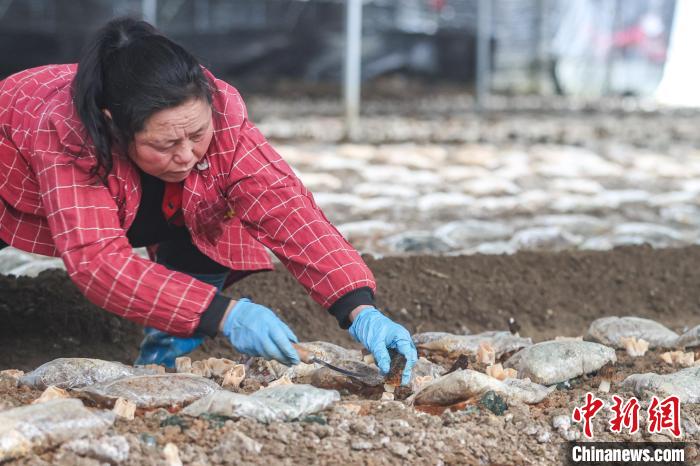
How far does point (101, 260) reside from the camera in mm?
2172

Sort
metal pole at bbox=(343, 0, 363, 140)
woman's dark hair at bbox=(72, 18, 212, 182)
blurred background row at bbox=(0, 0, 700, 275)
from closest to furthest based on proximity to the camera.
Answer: woman's dark hair at bbox=(72, 18, 212, 182) < blurred background row at bbox=(0, 0, 700, 275) < metal pole at bbox=(343, 0, 363, 140)

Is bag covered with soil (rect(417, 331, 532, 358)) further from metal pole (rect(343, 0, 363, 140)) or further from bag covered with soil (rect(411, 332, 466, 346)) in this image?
metal pole (rect(343, 0, 363, 140))

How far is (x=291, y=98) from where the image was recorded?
31.8 feet

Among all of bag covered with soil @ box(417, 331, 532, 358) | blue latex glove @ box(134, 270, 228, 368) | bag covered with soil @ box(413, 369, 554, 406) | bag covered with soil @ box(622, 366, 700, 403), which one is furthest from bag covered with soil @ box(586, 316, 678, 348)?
blue latex glove @ box(134, 270, 228, 368)

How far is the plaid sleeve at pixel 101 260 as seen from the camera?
218cm

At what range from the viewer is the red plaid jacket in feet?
7.18

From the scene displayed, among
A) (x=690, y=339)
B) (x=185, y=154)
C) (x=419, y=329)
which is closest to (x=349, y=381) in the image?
(x=185, y=154)

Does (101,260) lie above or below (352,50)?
above

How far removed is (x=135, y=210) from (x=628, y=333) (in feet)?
4.85

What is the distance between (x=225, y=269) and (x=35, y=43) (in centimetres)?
575

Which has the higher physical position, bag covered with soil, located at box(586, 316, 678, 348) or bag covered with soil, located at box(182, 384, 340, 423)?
bag covered with soil, located at box(182, 384, 340, 423)

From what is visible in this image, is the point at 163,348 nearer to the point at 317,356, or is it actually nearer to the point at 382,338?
the point at 317,356

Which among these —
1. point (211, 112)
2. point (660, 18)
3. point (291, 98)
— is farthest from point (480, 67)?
point (211, 112)

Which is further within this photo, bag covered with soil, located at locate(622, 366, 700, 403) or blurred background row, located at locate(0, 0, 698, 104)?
blurred background row, located at locate(0, 0, 698, 104)
